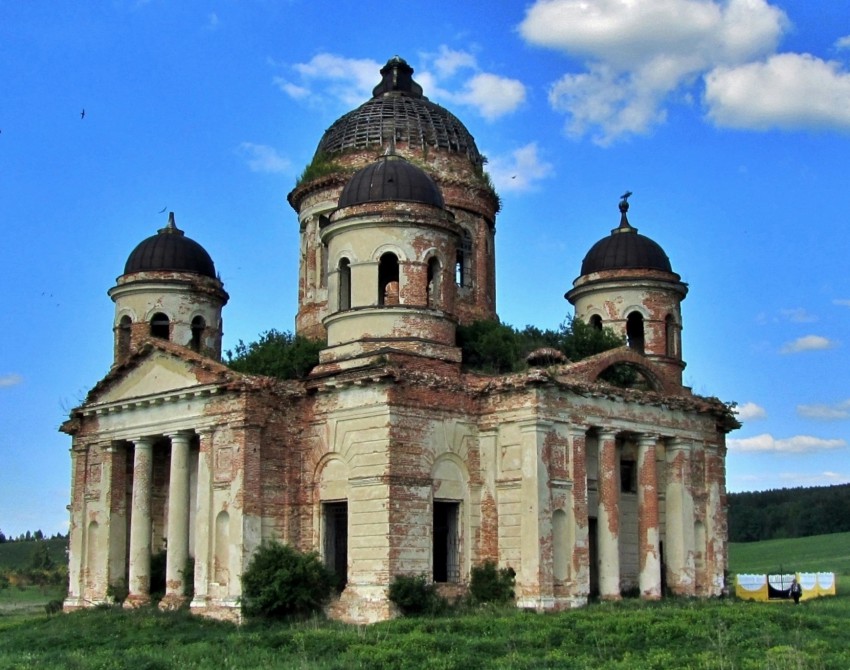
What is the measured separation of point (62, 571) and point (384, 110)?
2992 centimetres

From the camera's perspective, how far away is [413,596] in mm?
21562

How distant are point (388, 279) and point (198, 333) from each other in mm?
6820

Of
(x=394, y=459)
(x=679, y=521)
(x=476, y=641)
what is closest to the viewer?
(x=476, y=641)

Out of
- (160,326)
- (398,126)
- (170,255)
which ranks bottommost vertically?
(160,326)

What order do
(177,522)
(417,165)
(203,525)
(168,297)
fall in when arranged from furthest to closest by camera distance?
(168,297) < (417,165) < (177,522) < (203,525)

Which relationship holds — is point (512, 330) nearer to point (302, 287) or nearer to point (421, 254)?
point (421, 254)

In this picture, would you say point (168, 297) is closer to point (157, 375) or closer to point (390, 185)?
point (157, 375)

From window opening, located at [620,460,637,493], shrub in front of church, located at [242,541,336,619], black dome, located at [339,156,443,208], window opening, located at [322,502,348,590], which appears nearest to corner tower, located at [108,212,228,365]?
black dome, located at [339,156,443,208]

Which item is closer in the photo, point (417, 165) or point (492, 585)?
point (492, 585)

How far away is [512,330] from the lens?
1045 inches

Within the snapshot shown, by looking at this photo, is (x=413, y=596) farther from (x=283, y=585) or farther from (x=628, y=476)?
(x=628, y=476)

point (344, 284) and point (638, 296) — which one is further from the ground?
point (638, 296)

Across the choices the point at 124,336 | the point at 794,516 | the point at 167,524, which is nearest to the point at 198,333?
the point at 124,336

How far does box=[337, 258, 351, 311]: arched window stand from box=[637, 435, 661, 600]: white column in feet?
23.7
